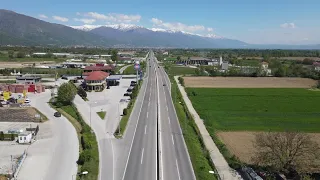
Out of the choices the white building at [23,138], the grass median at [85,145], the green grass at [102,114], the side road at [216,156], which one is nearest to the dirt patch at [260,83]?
the green grass at [102,114]

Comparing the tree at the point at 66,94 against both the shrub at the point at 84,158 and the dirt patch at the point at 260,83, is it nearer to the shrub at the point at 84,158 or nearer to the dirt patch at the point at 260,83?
the shrub at the point at 84,158

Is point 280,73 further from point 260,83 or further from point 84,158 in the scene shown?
point 84,158

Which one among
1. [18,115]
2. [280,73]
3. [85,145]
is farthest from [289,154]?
[280,73]

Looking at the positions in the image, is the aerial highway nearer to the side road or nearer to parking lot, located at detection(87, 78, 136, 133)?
the side road

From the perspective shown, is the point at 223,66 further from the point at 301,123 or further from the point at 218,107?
the point at 301,123

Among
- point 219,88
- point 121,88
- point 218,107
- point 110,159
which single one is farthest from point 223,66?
point 110,159

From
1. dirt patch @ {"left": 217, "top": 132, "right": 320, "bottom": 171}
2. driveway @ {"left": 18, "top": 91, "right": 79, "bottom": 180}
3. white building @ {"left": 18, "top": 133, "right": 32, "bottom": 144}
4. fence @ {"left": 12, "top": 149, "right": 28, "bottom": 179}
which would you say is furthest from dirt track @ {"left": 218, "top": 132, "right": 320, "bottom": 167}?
white building @ {"left": 18, "top": 133, "right": 32, "bottom": 144}
